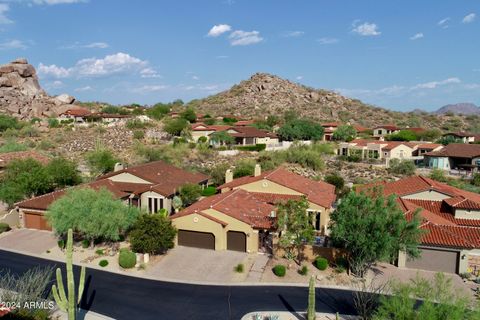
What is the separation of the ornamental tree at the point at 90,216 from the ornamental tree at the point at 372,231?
1718 centimetres

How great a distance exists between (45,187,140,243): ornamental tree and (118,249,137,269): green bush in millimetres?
2739

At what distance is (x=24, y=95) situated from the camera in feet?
365

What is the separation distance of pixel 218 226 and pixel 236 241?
1962 millimetres

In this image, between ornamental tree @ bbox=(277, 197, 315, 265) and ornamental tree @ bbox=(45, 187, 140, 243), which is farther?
ornamental tree @ bbox=(45, 187, 140, 243)

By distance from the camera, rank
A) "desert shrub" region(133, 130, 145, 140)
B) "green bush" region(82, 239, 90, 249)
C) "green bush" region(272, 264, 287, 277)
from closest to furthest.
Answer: "green bush" region(272, 264, 287, 277), "green bush" region(82, 239, 90, 249), "desert shrub" region(133, 130, 145, 140)

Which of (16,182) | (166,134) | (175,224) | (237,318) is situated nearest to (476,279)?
(237,318)

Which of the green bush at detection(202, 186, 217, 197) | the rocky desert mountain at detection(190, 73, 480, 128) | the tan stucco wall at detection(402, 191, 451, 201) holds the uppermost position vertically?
the rocky desert mountain at detection(190, 73, 480, 128)

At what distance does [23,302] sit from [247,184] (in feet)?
77.9

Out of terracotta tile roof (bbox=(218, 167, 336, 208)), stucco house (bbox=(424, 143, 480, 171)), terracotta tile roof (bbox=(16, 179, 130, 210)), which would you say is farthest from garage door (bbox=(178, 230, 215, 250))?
stucco house (bbox=(424, 143, 480, 171))

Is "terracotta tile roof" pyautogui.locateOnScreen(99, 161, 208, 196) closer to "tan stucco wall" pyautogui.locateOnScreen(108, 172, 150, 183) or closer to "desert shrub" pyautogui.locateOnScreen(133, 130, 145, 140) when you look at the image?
"tan stucco wall" pyautogui.locateOnScreen(108, 172, 150, 183)

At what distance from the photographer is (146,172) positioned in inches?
1703

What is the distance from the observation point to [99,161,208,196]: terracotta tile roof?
3988 centimetres

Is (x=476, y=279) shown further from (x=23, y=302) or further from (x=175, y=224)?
(x=23, y=302)

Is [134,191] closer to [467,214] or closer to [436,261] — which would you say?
[436,261]
